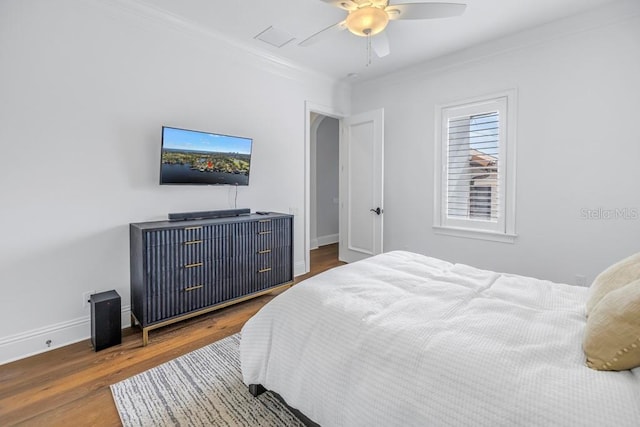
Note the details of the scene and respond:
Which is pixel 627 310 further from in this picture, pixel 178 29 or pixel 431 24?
pixel 178 29

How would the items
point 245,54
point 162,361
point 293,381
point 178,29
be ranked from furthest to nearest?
point 245,54, point 178,29, point 162,361, point 293,381

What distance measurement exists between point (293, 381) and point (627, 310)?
51.0 inches

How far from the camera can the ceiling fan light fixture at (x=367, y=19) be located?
2.06 m

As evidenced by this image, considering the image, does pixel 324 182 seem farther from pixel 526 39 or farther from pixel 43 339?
pixel 43 339

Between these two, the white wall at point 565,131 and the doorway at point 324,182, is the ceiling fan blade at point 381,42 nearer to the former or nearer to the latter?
the white wall at point 565,131

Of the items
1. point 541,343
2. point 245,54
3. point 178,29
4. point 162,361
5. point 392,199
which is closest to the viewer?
point 541,343

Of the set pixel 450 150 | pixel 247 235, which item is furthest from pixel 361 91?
pixel 247 235

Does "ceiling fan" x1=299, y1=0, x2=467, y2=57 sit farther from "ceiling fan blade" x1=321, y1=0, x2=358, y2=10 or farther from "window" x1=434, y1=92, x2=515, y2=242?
"window" x1=434, y1=92, x2=515, y2=242

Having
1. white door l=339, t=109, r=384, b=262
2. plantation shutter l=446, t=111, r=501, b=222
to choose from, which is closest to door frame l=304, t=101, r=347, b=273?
white door l=339, t=109, r=384, b=262

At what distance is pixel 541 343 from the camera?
1135mm

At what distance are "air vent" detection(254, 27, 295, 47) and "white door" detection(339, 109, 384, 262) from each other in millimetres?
1508

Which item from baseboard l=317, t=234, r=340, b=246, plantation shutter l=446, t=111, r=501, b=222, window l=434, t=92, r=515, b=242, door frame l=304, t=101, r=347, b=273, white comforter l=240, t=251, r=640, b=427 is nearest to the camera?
white comforter l=240, t=251, r=640, b=427

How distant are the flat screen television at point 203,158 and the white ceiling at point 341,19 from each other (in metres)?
1.05

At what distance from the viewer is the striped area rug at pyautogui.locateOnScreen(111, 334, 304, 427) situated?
5.23 ft
